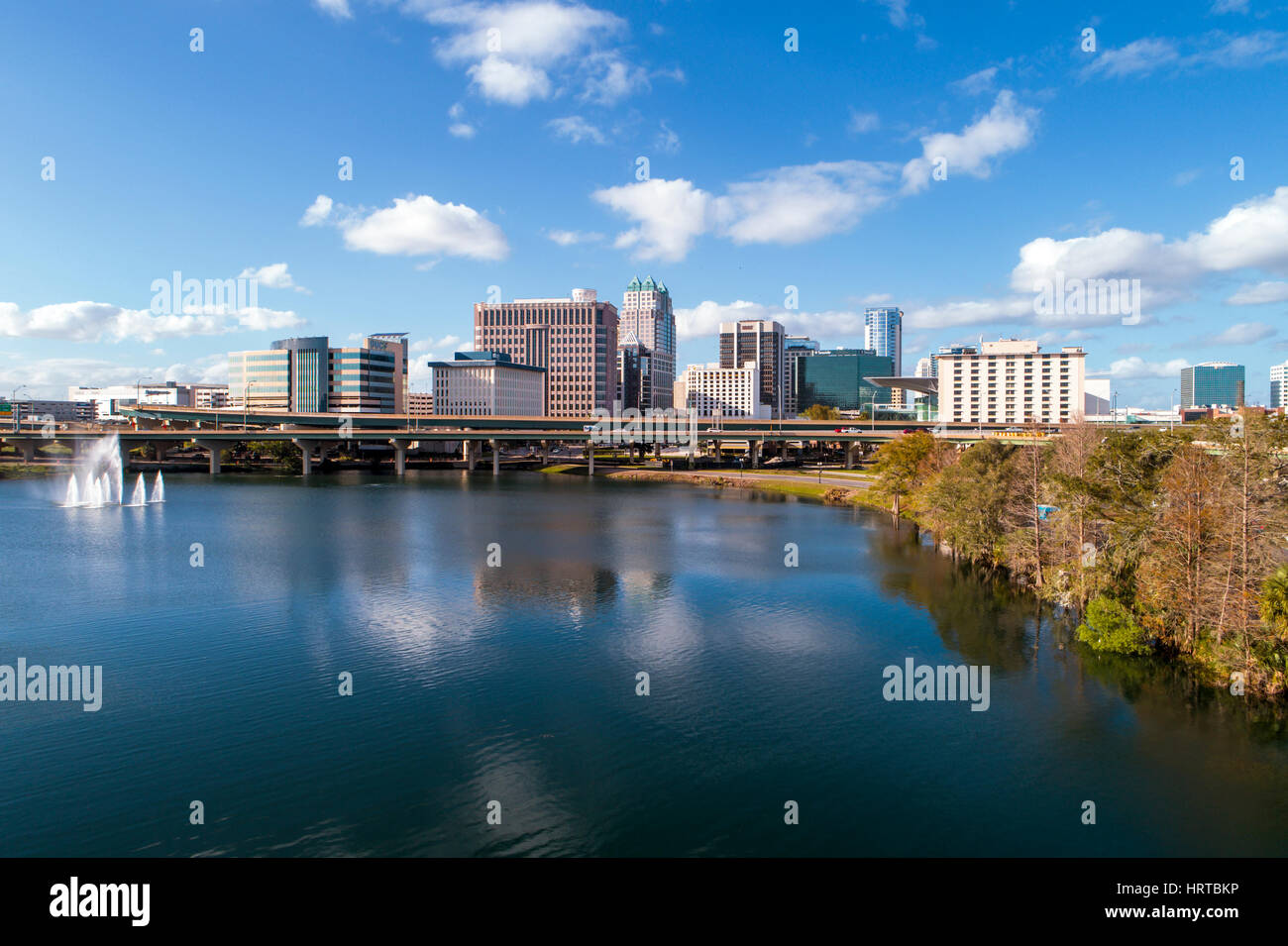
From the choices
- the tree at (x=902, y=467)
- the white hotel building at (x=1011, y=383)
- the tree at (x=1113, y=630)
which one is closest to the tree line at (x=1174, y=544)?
the tree at (x=1113, y=630)

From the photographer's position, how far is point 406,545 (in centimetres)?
5275

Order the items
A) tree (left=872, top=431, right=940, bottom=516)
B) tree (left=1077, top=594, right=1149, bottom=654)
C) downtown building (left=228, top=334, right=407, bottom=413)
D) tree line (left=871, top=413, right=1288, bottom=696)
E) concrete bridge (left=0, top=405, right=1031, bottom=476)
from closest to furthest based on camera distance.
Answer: tree line (left=871, top=413, right=1288, bottom=696), tree (left=1077, top=594, right=1149, bottom=654), tree (left=872, top=431, right=940, bottom=516), concrete bridge (left=0, top=405, right=1031, bottom=476), downtown building (left=228, top=334, right=407, bottom=413)

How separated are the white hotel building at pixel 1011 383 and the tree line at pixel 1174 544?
135859 mm

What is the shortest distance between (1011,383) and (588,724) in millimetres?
178142

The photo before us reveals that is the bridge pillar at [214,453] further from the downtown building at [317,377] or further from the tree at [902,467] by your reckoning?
the tree at [902,467]

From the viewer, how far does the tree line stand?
24.9 m

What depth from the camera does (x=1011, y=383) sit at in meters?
176

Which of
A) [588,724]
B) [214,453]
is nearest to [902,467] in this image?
[588,724]

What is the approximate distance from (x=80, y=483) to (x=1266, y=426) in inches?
4554

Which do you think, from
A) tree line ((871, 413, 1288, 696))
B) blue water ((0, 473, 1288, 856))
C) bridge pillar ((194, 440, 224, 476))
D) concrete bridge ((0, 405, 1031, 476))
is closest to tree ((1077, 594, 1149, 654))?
tree line ((871, 413, 1288, 696))

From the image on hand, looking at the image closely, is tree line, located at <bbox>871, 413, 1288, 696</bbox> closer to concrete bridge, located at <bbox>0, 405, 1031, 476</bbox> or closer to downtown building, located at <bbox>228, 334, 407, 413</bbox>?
concrete bridge, located at <bbox>0, 405, 1031, 476</bbox>

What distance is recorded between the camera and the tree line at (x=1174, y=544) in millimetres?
24891

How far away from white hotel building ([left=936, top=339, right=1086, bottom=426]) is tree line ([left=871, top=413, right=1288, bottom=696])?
135859 millimetres
